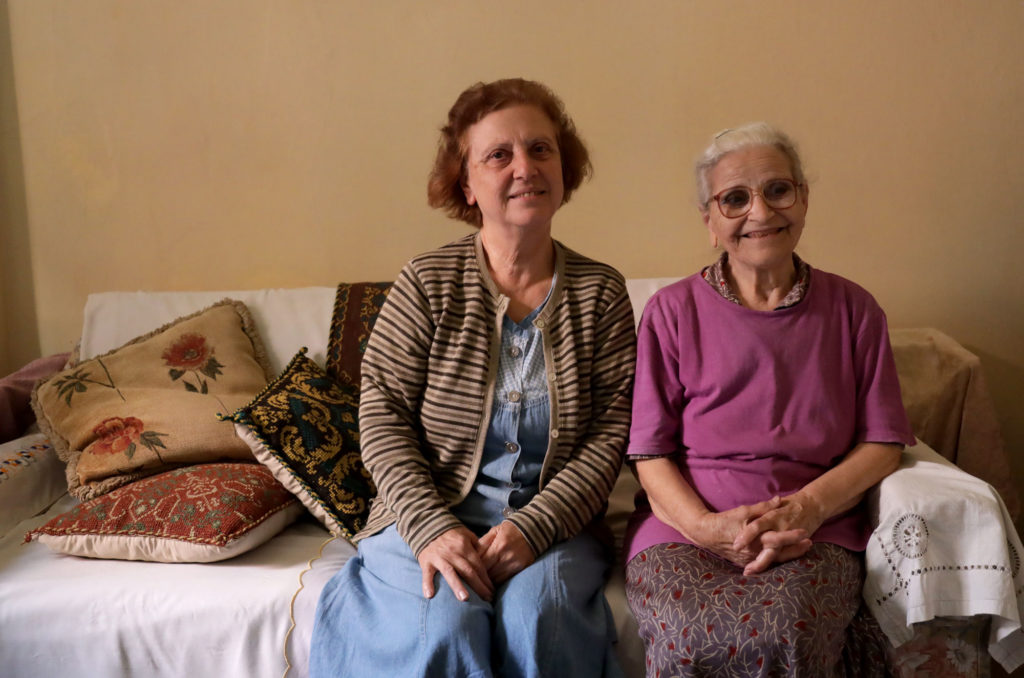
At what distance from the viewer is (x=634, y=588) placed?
1544 mm

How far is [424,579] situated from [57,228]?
197 centimetres

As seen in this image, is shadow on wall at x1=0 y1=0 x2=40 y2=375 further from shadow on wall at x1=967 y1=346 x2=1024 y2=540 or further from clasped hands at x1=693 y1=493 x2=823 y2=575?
shadow on wall at x1=967 y1=346 x2=1024 y2=540

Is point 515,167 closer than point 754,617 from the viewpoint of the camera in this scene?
No

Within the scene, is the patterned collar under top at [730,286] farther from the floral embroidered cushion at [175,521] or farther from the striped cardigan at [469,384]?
the floral embroidered cushion at [175,521]

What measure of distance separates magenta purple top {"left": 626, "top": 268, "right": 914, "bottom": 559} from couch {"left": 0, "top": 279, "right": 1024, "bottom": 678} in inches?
5.1

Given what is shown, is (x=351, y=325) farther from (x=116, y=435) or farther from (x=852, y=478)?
(x=852, y=478)

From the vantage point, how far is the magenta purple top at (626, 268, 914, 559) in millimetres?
1594

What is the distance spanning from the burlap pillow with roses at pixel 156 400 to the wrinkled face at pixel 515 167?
2.88ft

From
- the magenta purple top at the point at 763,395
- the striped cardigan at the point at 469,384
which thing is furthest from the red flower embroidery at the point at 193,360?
the magenta purple top at the point at 763,395

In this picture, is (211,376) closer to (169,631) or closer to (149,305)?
(149,305)

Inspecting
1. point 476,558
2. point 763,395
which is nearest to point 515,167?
point 763,395

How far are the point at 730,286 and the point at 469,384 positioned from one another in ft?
1.88

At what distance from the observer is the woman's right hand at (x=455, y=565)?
4.83ft

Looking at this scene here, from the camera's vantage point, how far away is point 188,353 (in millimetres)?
2221
